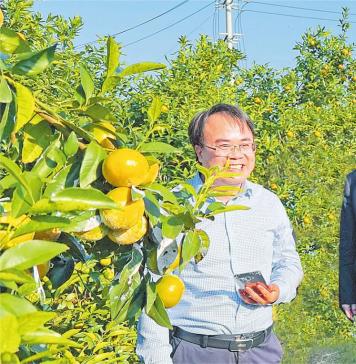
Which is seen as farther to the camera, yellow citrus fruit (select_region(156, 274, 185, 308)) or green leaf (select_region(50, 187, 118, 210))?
yellow citrus fruit (select_region(156, 274, 185, 308))

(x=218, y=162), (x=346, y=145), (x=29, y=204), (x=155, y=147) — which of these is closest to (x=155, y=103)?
(x=155, y=147)

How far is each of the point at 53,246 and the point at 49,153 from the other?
26 centimetres

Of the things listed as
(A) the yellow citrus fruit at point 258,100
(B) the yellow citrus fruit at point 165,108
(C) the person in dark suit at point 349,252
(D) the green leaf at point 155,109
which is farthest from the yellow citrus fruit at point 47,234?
(A) the yellow citrus fruit at point 258,100

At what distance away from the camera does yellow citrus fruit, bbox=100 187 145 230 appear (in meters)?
1.07

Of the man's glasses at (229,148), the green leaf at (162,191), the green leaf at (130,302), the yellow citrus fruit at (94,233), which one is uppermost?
the man's glasses at (229,148)

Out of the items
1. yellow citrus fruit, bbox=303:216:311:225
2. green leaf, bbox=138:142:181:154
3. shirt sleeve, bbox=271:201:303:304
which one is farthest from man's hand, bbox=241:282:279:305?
yellow citrus fruit, bbox=303:216:311:225

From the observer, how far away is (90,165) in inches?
42.0

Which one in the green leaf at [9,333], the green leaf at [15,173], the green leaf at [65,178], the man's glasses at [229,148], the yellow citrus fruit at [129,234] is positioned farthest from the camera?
the man's glasses at [229,148]

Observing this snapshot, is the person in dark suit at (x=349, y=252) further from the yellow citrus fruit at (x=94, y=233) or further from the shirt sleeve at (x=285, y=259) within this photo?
the yellow citrus fruit at (x=94, y=233)

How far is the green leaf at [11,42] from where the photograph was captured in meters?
1.07

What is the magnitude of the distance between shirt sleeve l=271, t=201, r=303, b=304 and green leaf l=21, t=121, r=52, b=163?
4.68ft

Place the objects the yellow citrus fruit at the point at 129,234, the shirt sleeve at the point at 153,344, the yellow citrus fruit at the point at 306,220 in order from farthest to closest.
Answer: the yellow citrus fruit at the point at 306,220 → the shirt sleeve at the point at 153,344 → the yellow citrus fruit at the point at 129,234

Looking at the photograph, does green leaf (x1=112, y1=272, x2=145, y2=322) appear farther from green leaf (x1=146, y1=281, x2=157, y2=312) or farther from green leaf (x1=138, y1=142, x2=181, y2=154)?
green leaf (x1=138, y1=142, x2=181, y2=154)

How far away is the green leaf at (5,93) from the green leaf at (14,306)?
0.98 feet
